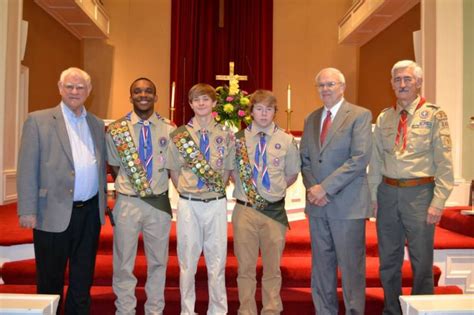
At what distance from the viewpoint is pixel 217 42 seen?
8062mm

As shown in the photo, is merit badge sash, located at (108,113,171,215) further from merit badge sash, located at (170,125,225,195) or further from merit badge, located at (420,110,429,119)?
merit badge, located at (420,110,429,119)

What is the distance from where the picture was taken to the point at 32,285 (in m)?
3.07

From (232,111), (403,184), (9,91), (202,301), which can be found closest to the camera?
(403,184)

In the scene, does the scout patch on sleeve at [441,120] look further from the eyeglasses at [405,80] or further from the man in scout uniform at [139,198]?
the man in scout uniform at [139,198]

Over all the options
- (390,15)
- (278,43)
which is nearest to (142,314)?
(390,15)

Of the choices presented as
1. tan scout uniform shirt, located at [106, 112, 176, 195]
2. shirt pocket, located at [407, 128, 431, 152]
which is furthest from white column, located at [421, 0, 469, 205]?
tan scout uniform shirt, located at [106, 112, 176, 195]

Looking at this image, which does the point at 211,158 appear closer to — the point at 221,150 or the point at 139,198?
the point at 221,150

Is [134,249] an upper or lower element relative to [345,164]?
lower

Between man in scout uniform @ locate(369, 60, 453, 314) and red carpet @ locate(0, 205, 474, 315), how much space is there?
1.57 feet

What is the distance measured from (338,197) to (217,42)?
612cm

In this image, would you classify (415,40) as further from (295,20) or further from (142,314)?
(142,314)

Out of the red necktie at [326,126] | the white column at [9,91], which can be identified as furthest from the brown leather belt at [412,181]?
the white column at [9,91]

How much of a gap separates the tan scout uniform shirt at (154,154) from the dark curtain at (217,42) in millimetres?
5194

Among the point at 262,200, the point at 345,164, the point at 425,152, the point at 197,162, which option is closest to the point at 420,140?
the point at 425,152
